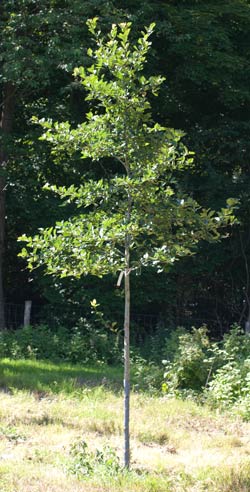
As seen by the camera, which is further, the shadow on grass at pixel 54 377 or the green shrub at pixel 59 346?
the green shrub at pixel 59 346

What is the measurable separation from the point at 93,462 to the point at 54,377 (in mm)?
5420

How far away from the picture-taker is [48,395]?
37.4ft

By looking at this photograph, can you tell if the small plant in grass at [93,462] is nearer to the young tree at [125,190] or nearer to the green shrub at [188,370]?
the young tree at [125,190]

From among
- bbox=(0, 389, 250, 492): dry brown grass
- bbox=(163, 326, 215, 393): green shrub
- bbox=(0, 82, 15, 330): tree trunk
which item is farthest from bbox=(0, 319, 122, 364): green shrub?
bbox=(0, 389, 250, 492): dry brown grass

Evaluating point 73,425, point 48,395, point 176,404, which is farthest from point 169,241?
point 48,395

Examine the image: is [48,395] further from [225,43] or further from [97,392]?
[225,43]

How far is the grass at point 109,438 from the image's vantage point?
714 cm

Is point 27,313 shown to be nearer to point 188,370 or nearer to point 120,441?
point 188,370

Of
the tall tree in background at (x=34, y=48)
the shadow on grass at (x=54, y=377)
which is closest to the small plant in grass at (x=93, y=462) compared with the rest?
the shadow on grass at (x=54, y=377)

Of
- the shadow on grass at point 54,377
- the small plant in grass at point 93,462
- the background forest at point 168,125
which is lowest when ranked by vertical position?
the small plant in grass at point 93,462

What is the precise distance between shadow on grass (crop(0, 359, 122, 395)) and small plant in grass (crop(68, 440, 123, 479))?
347cm

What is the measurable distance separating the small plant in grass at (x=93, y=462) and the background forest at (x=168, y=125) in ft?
29.9

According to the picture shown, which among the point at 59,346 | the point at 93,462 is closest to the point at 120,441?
the point at 93,462

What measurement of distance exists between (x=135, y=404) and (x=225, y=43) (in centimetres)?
975
